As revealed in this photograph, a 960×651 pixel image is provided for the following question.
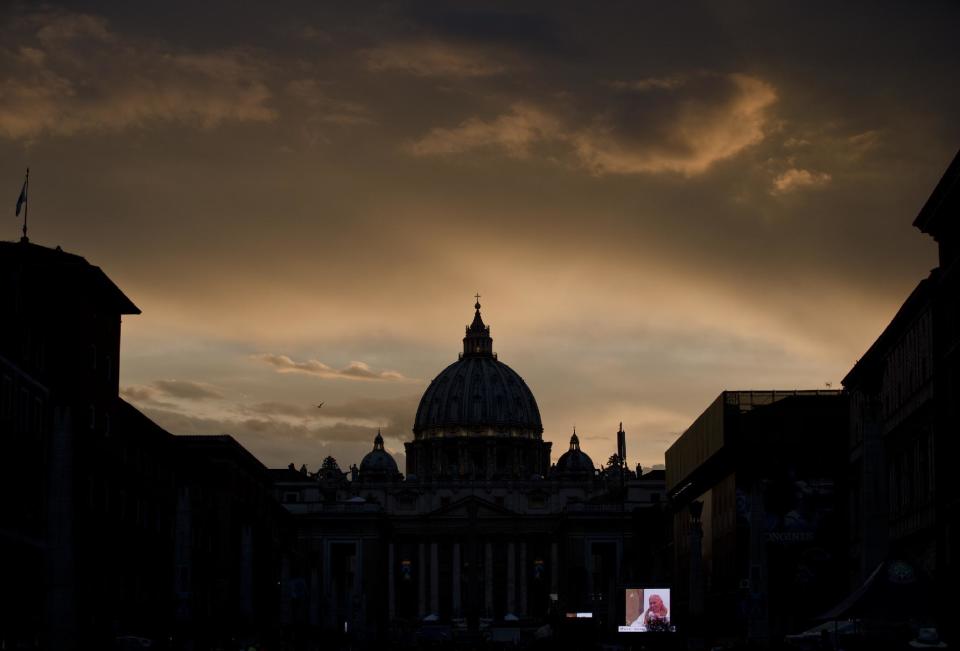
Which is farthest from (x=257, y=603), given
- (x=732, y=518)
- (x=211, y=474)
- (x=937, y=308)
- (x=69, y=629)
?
(x=69, y=629)

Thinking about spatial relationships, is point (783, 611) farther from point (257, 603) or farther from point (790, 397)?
point (257, 603)

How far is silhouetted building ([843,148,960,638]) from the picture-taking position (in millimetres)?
65125

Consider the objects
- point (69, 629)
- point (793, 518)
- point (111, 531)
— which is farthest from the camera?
point (793, 518)

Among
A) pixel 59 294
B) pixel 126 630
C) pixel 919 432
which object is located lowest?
pixel 126 630

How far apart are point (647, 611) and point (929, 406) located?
3065 centimetres

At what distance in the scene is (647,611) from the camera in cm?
9850

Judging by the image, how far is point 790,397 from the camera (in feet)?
373

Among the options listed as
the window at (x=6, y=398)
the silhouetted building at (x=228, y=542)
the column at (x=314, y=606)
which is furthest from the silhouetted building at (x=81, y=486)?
the column at (x=314, y=606)

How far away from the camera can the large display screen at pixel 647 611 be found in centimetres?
9806

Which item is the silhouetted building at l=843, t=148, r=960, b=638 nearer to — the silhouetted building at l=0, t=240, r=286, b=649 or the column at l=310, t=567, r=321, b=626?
the silhouetted building at l=0, t=240, r=286, b=649

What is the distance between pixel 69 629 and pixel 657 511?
131 metres

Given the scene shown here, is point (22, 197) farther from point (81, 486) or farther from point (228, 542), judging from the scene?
point (228, 542)

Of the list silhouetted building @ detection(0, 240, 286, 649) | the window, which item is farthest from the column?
the window

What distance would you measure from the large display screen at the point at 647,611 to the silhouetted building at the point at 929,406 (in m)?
19.5
